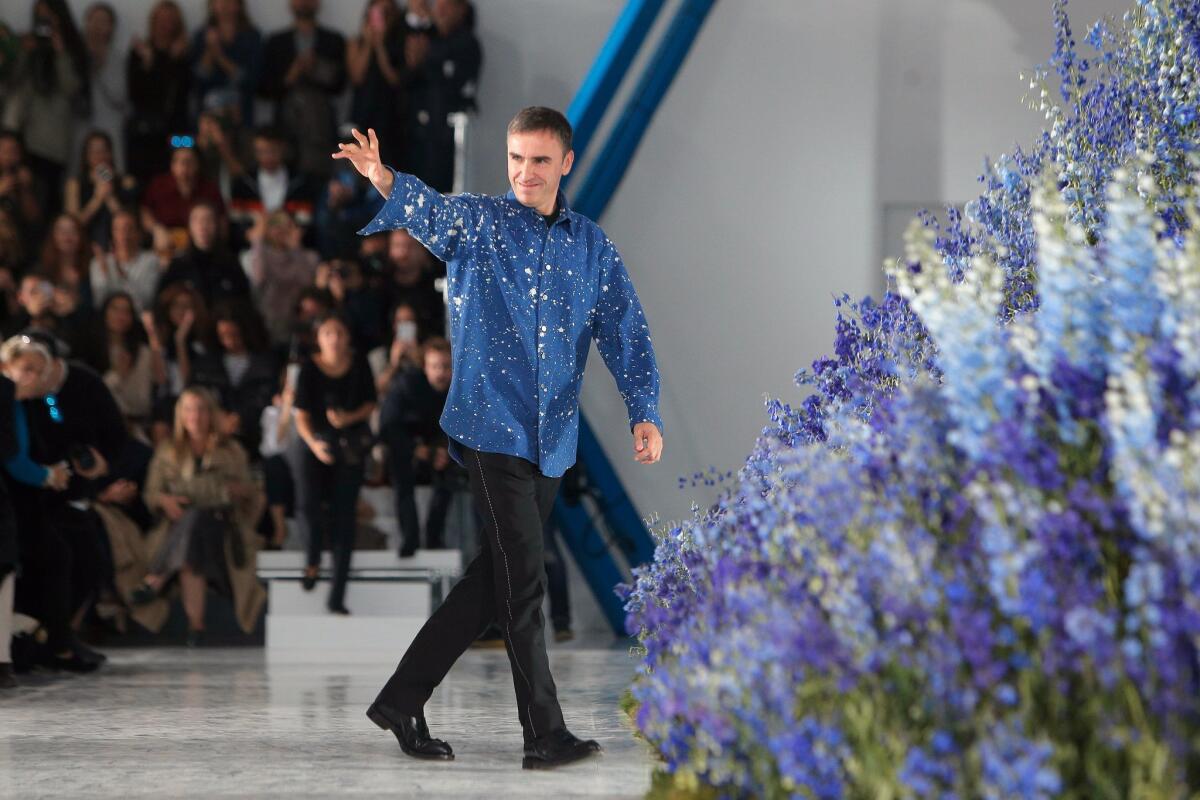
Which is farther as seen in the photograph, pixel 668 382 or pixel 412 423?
pixel 668 382

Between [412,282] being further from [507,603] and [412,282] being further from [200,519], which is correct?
[507,603]

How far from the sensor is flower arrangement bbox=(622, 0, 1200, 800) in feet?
7.81

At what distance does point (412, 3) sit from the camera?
9.34m

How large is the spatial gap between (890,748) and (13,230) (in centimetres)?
761

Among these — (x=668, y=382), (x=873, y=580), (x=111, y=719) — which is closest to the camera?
(x=873, y=580)

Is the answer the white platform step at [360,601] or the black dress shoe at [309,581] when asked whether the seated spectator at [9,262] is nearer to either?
the white platform step at [360,601]

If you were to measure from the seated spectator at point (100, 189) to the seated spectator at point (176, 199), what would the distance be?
15 centimetres

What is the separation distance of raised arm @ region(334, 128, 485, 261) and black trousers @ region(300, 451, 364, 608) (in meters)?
3.86

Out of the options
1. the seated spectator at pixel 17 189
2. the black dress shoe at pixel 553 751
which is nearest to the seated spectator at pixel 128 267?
the seated spectator at pixel 17 189

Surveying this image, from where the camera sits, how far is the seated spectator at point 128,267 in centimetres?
886

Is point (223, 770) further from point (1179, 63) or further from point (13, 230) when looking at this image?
point (13, 230)

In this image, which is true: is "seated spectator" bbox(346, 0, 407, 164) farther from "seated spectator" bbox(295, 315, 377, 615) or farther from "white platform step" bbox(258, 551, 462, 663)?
"white platform step" bbox(258, 551, 462, 663)

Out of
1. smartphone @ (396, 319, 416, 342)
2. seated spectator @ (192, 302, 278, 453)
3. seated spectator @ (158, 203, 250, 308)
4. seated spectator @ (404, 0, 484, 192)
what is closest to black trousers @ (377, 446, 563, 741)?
smartphone @ (396, 319, 416, 342)

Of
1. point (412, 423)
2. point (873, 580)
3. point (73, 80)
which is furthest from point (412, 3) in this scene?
point (873, 580)
